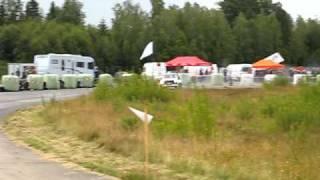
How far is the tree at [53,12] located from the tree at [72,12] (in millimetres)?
1347

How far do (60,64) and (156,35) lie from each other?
39.0 m

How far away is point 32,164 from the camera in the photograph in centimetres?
1422

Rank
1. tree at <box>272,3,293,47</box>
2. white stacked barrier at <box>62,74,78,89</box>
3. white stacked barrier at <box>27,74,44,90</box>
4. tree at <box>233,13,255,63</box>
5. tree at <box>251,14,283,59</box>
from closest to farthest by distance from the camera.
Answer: white stacked barrier at <box>27,74,44,90</box> < white stacked barrier at <box>62,74,78,89</box> < tree at <box>233,13,255,63</box> < tree at <box>251,14,283,59</box> < tree at <box>272,3,293,47</box>

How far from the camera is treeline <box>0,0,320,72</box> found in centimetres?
9544

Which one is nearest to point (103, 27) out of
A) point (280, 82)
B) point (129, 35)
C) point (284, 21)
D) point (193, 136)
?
point (129, 35)

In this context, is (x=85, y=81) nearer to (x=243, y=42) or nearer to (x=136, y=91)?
(x=136, y=91)

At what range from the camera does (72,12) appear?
127 metres

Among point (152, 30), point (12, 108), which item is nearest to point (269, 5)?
point (152, 30)

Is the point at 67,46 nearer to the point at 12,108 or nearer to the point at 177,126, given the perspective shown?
the point at 12,108

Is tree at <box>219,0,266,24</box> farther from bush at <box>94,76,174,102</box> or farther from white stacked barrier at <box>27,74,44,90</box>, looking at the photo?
bush at <box>94,76,174,102</box>

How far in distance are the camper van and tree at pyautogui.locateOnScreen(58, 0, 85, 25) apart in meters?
57.8

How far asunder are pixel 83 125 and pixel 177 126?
3.36m

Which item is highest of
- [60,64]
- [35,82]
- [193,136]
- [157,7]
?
[157,7]

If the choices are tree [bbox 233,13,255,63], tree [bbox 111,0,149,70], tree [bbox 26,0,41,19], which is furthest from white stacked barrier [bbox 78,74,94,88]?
tree [bbox 26,0,41,19]
